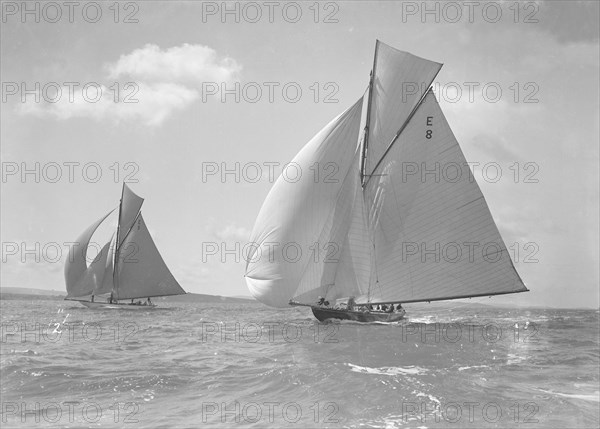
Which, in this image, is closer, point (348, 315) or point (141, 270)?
point (348, 315)

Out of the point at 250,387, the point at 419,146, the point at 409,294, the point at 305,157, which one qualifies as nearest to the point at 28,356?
the point at 250,387

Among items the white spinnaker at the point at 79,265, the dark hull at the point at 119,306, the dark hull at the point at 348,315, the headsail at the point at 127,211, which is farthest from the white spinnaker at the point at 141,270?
the dark hull at the point at 348,315

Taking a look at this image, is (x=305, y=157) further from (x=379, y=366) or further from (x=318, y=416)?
(x=318, y=416)

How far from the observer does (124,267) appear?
241 feet

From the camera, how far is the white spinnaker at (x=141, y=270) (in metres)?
71.5

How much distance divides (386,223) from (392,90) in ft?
25.8

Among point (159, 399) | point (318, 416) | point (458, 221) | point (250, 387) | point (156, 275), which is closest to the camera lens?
point (318, 416)

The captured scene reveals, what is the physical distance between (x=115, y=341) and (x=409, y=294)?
1545 cm

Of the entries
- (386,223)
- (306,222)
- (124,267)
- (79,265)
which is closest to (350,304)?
(386,223)

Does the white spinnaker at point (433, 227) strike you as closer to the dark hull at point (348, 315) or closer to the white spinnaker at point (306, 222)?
the dark hull at point (348, 315)

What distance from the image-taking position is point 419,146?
33.3 metres

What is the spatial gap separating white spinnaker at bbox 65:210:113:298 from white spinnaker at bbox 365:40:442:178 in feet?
156

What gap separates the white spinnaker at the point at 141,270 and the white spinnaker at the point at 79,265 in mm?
5010

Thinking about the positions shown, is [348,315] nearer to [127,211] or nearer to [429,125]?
[429,125]
